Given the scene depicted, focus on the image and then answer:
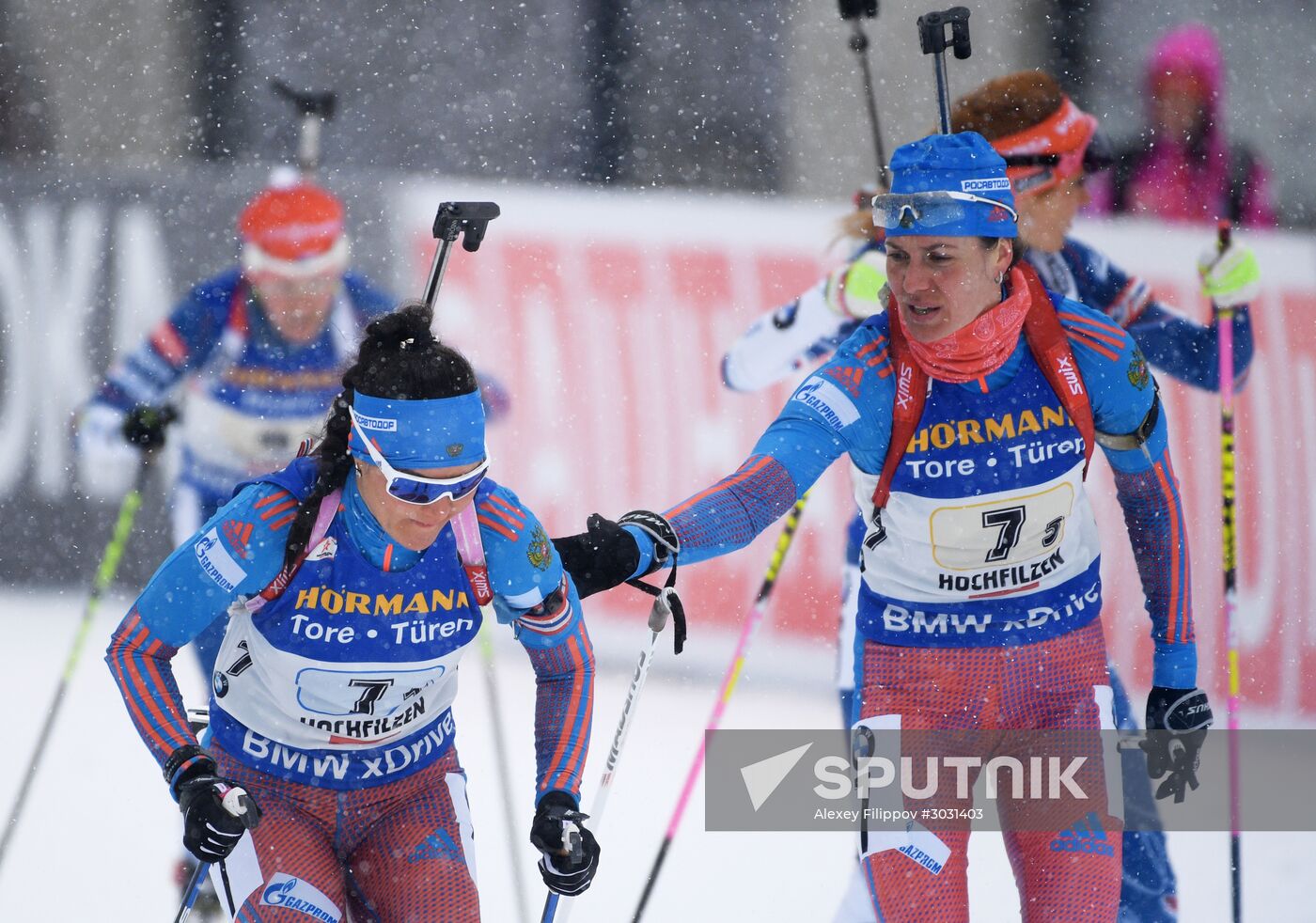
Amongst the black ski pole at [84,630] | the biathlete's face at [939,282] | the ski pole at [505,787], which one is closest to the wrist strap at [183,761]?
the biathlete's face at [939,282]

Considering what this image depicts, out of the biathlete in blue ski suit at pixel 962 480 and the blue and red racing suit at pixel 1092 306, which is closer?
the biathlete in blue ski suit at pixel 962 480

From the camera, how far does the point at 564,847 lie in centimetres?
288

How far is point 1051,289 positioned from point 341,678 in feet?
6.50

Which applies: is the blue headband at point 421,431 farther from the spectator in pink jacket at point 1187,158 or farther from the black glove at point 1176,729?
the spectator in pink jacket at point 1187,158

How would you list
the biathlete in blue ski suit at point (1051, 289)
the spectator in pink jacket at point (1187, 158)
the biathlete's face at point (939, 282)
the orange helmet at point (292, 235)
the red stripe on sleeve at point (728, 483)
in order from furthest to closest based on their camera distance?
the spectator in pink jacket at point (1187, 158), the orange helmet at point (292, 235), the biathlete in blue ski suit at point (1051, 289), the red stripe on sleeve at point (728, 483), the biathlete's face at point (939, 282)

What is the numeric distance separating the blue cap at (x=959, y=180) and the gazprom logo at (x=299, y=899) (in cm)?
155

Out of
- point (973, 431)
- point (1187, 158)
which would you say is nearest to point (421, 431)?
point (973, 431)

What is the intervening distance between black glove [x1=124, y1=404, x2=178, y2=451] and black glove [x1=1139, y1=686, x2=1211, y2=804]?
3.05 m

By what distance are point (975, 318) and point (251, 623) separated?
140cm

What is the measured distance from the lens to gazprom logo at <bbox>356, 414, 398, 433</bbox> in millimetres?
2752

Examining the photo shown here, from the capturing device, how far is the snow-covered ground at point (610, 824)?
191 inches

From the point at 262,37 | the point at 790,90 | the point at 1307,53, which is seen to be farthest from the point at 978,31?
the point at 262,37

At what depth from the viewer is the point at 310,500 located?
2.82m

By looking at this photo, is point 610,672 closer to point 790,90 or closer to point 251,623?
point 790,90
